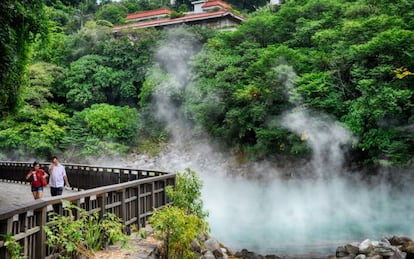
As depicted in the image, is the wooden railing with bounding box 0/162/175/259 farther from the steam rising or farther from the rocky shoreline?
the steam rising

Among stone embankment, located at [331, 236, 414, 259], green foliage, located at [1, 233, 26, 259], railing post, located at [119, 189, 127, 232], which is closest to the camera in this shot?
green foliage, located at [1, 233, 26, 259]

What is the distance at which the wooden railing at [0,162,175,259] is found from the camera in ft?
14.6

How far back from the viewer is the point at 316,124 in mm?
19281

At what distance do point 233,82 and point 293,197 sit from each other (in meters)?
8.67

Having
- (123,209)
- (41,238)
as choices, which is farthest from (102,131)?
(41,238)

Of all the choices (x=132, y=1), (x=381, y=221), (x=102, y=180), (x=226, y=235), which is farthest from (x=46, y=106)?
(x=132, y=1)

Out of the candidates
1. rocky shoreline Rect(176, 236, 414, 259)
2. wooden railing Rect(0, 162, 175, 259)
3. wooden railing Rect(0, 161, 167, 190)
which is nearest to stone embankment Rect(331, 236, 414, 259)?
rocky shoreline Rect(176, 236, 414, 259)

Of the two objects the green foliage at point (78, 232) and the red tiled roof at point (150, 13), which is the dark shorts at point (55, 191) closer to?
the green foliage at point (78, 232)

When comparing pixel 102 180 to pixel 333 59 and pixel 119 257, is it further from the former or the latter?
pixel 333 59

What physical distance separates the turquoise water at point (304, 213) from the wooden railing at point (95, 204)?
430cm

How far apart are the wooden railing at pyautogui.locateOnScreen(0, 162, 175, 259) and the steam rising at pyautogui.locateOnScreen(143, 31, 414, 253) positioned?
4354 millimetres

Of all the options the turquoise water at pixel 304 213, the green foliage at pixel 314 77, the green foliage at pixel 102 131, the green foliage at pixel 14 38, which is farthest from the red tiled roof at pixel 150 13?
the green foliage at pixel 14 38

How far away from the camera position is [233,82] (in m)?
24.1

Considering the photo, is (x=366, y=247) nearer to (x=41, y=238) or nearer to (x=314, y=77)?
(x=41, y=238)
